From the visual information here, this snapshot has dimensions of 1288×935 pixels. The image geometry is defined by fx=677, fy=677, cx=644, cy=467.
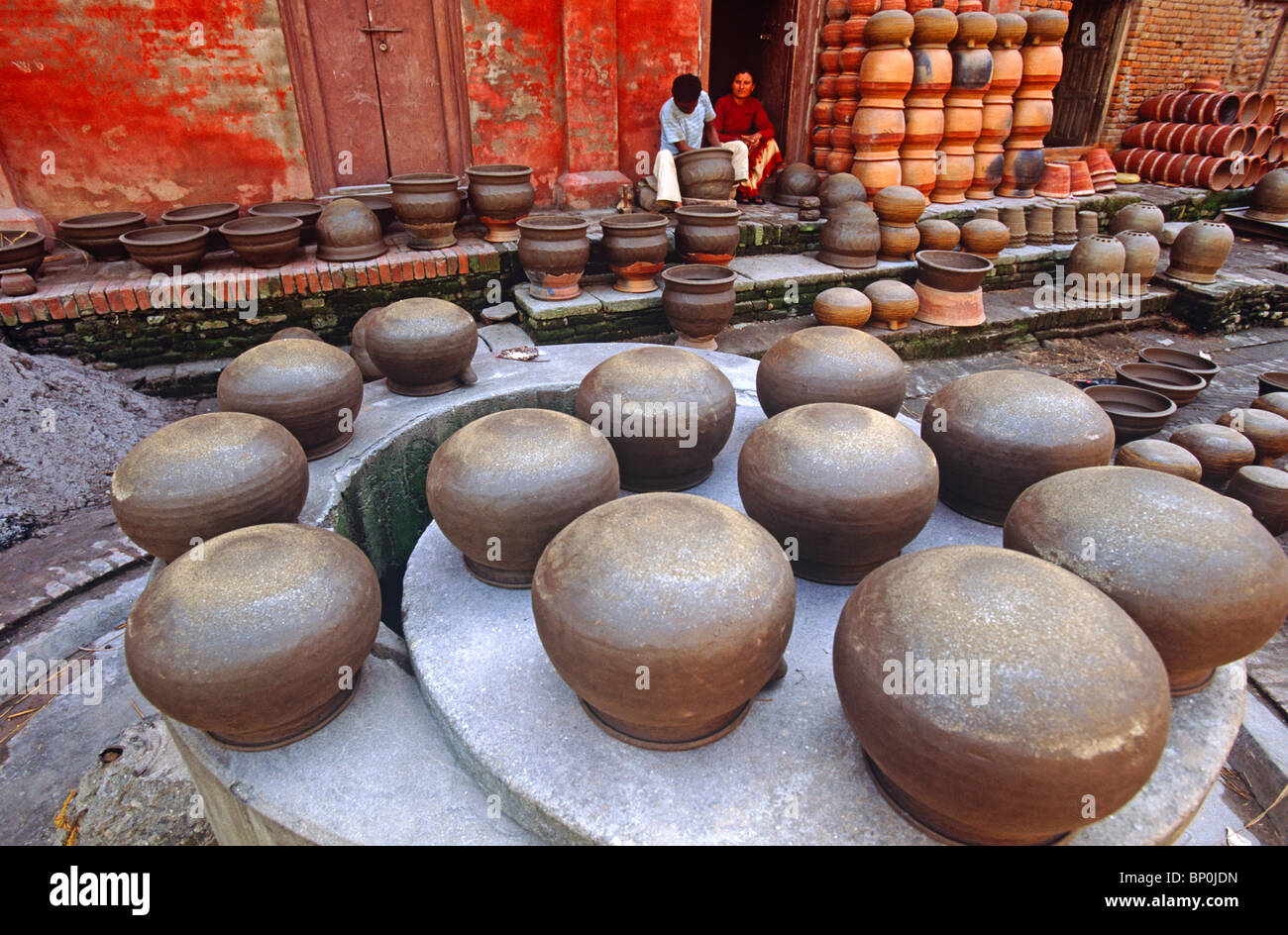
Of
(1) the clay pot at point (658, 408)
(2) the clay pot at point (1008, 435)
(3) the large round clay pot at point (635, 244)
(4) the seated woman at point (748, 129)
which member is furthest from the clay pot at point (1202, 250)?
(1) the clay pot at point (658, 408)

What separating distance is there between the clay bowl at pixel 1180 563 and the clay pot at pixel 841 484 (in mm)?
516

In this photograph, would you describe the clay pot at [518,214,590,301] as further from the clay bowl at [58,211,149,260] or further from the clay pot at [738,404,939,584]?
the clay pot at [738,404,939,584]

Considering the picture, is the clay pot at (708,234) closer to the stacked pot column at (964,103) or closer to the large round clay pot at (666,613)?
the stacked pot column at (964,103)

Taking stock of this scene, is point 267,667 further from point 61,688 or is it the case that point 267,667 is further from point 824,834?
point 61,688

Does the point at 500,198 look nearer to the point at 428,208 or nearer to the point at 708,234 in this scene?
the point at 428,208

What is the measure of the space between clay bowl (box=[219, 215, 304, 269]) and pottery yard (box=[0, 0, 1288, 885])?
1.6 inches

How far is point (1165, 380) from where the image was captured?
18.7 ft

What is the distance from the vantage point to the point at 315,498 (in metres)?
3.38

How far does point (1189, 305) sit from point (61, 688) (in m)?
10.8

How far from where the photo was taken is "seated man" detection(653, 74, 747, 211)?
6.79 metres

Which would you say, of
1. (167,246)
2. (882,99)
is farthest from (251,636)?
(882,99)

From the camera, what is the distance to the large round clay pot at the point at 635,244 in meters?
5.85

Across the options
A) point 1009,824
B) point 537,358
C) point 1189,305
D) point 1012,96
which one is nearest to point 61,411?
point 537,358

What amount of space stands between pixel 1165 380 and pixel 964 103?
437 cm
